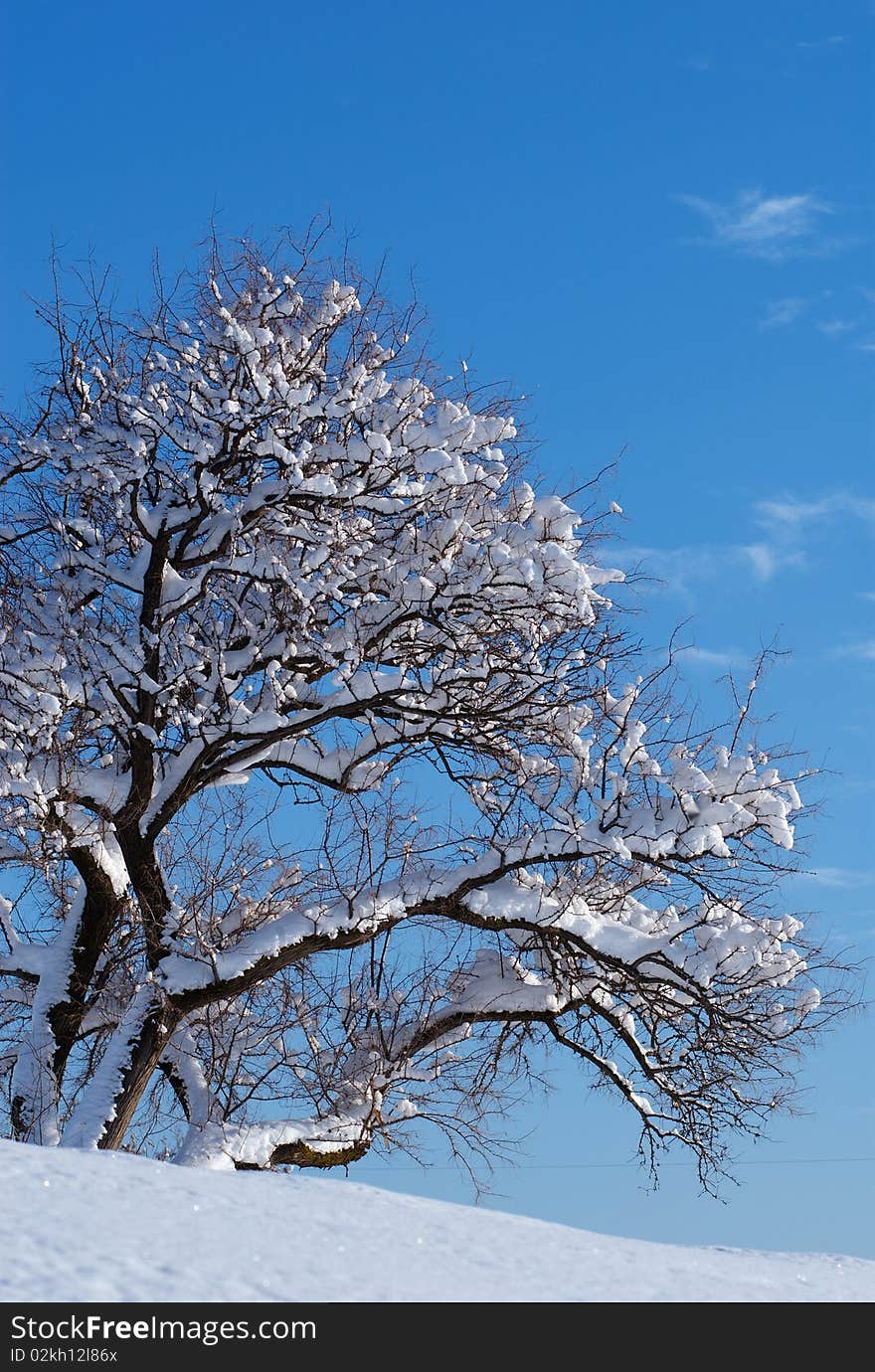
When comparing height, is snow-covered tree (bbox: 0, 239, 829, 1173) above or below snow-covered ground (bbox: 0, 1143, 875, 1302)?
above

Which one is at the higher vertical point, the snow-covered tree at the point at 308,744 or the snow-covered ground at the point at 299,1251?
the snow-covered tree at the point at 308,744

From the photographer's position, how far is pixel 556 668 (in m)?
10.9

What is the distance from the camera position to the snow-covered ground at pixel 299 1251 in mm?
3832

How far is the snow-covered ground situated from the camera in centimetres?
383

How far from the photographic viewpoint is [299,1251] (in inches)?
168

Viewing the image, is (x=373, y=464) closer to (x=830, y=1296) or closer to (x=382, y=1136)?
(x=382, y=1136)

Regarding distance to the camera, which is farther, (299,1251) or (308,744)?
(308,744)

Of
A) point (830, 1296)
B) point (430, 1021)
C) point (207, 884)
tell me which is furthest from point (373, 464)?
point (830, 1296)

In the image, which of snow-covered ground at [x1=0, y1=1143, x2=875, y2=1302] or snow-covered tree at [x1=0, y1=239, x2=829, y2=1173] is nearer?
snow-covered ground at [x1=0, y1=1143, x2=875, y2=1302]

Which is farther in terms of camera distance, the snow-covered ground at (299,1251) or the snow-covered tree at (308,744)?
the snow-covered tree at (308,744)
